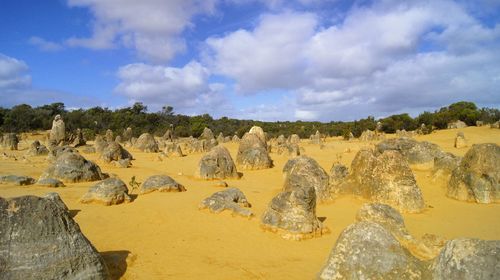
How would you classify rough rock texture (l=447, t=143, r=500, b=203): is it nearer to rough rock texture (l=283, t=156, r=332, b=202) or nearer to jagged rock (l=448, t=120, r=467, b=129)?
rough rock texture (l=283, t=156, r=332, b=202)

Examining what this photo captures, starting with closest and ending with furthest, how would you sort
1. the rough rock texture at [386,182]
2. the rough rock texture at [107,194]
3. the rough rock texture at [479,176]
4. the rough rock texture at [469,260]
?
the rough rock texture at [469,260] < the rough rock texture at [107,194] < the rough rock texture at [386,182] < the rough rock texture at [479,176]

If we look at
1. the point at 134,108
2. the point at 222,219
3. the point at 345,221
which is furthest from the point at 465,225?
the point at 134,108

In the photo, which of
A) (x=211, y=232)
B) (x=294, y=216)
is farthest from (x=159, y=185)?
(x=294, y=216)

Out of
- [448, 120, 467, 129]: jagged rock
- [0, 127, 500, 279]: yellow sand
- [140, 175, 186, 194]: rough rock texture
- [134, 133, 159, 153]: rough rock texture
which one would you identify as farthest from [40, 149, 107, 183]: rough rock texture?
[448, 120, 467, 129]: jagged rock

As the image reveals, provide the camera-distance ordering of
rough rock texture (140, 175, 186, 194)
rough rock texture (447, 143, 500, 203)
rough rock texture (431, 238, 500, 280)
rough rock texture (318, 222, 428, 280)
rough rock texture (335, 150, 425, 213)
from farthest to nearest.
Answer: rough rock texture (140, 175, 186, 194)
rough rock texture (447, 143, 500, 203)
rough rock texture (335, 150, 425, 213)
rough rock texture (318, 222, 428, 280)
rough rock texture (431, 238, 500, 280)

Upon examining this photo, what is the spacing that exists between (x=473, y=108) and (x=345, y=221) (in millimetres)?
41734

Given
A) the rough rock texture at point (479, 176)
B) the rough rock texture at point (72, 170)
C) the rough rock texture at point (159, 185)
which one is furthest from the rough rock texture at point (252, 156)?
the rough rock texture at point (479, 176)

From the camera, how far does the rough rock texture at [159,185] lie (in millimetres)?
11584

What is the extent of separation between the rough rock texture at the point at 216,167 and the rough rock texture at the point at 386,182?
17.1 ft

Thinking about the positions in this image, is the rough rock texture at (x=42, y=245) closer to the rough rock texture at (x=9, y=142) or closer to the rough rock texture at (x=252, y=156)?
the rough rock texture at (x=252, y=156)

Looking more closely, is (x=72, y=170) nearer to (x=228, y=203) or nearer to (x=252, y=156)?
(x=228, y=203)

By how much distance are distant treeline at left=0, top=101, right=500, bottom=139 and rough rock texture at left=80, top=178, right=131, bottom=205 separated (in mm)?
34297

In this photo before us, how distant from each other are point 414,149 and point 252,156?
704cm

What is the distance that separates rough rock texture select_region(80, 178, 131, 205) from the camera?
994 centimetres
